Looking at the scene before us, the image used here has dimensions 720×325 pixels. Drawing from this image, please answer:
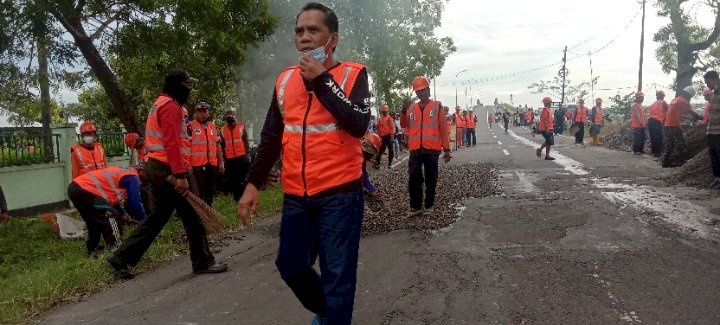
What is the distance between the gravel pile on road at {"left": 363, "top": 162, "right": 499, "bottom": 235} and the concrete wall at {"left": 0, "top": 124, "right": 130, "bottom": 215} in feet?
22.4

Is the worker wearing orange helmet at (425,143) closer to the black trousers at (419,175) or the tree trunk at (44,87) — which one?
the black trousers at (419,175)

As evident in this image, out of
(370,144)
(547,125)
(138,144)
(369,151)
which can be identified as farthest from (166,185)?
(547,125)

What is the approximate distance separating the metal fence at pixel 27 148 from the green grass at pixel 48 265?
63.0 inches

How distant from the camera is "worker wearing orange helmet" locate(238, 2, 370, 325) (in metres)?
2.83

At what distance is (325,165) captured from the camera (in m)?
2.84

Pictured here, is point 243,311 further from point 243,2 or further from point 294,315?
point 243,2

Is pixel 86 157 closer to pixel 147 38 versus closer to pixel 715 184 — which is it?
pixel 147 38

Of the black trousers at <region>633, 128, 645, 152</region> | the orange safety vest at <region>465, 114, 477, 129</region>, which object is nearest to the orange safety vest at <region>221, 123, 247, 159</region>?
the black trousers at <region>633, 128, 645, 152</region>

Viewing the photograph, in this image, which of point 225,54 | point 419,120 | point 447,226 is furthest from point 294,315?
point 225,54

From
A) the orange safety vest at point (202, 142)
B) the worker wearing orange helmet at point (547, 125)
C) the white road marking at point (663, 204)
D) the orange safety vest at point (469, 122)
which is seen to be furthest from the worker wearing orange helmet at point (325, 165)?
the orange safety vest at point (469, 122)

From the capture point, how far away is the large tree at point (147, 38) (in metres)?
10.7

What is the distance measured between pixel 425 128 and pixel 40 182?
28.2 feet

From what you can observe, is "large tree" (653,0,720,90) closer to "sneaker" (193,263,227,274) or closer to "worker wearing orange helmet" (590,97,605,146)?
"worker wearing orange helmet" (590,97,605,146)

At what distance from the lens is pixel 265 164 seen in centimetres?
318
